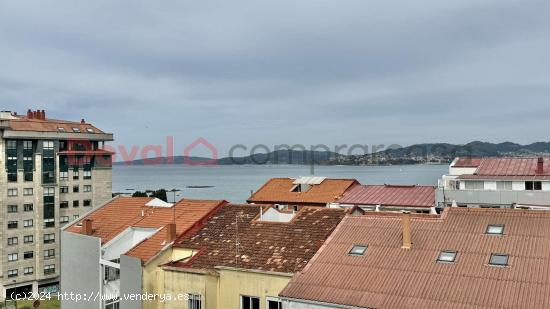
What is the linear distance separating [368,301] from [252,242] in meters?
8.38

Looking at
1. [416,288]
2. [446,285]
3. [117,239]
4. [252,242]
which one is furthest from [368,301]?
[117,239]

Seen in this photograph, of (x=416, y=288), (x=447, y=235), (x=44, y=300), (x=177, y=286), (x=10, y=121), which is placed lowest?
(x=44, y=300)

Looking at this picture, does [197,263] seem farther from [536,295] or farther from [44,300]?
[44,300]

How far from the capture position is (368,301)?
1599cm

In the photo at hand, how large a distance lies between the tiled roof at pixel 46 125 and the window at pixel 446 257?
64048 millimetres

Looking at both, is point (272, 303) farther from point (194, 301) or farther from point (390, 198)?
point (390, 198)

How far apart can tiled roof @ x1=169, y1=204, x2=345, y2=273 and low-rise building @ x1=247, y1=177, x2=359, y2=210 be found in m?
25.7

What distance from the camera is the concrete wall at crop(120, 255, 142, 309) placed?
23031 mm

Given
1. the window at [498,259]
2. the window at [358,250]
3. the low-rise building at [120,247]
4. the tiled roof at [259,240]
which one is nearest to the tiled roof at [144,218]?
the low-rise building at [120,247]

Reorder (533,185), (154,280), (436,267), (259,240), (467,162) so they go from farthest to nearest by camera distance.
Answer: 1. (467,162)
2. (533,185)
3. (259,240)
4. (154,280)
5. (436,267)

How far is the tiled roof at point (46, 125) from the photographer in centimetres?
6644

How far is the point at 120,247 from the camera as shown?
95.0 ft

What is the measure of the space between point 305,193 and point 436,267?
1487 inches

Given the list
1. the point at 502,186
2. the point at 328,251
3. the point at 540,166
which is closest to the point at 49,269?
the point at 328,251
